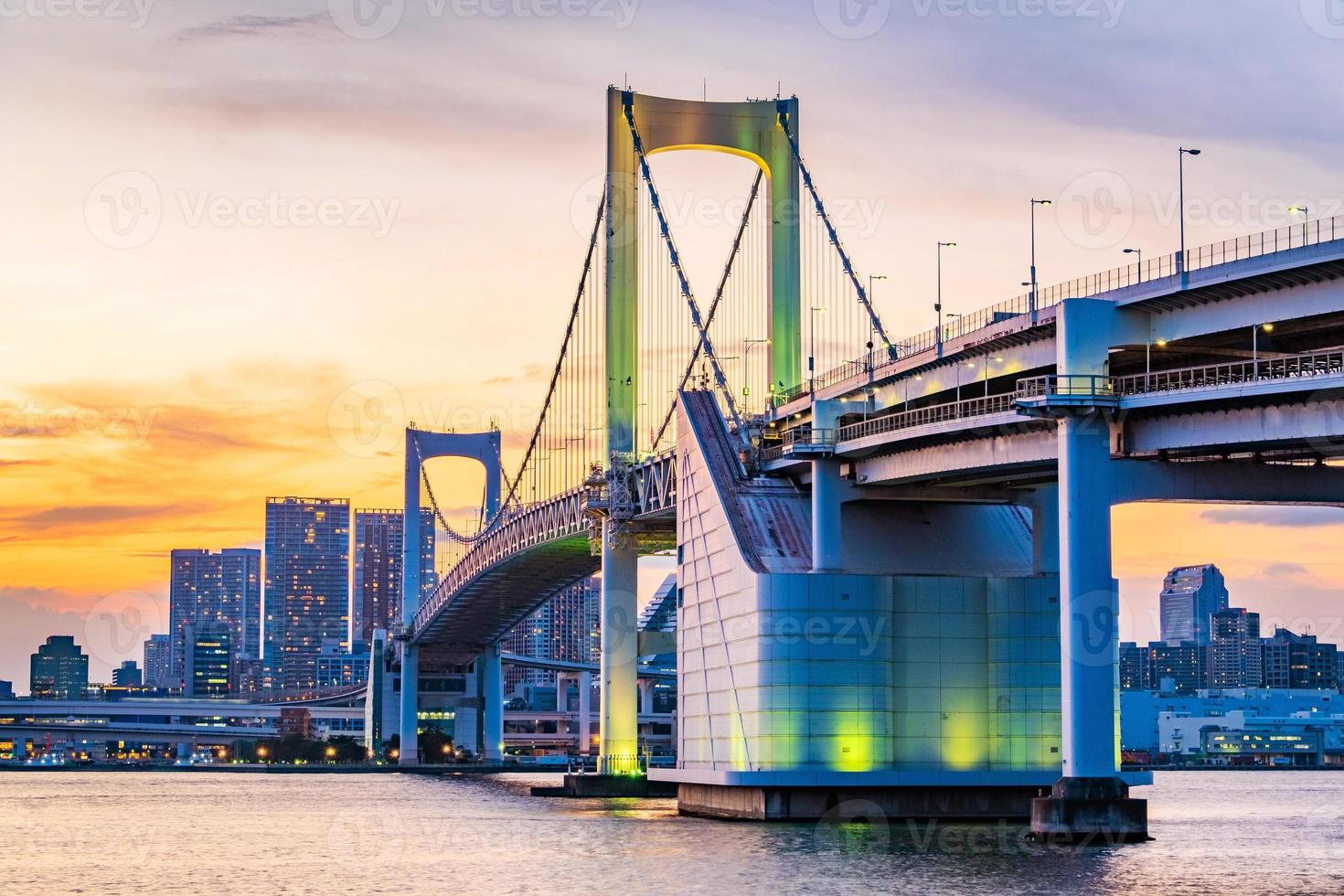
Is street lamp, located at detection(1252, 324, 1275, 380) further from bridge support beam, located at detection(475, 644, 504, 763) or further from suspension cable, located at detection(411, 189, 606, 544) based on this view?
bridge support beam, located at detection(475, 644, 504, 763)

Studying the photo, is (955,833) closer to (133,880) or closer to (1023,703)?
(1023,703)

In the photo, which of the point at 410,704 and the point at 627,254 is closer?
the point at 627,254

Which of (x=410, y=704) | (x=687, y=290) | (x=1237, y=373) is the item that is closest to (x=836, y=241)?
(x=687, y=290)

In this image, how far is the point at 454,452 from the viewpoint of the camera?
164 m

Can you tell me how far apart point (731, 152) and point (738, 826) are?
29.0 meters

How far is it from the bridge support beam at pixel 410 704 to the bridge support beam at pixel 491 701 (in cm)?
489

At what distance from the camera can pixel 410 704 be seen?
157 meters

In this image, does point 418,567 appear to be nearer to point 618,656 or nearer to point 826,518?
point 618,656

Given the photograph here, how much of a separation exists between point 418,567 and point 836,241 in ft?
294

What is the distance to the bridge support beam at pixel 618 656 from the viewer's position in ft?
282

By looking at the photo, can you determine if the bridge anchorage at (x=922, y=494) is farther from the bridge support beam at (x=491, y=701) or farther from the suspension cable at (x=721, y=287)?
the bridge support beam at (x=491, y=701)

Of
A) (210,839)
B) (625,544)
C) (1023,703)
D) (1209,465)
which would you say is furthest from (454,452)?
(1209,465)

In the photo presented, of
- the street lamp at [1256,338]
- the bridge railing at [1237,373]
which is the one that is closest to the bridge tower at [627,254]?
the bridge railing at [1237,373]

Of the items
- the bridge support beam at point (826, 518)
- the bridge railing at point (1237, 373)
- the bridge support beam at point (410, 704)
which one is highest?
the bridge railing at point (1237, 373)
